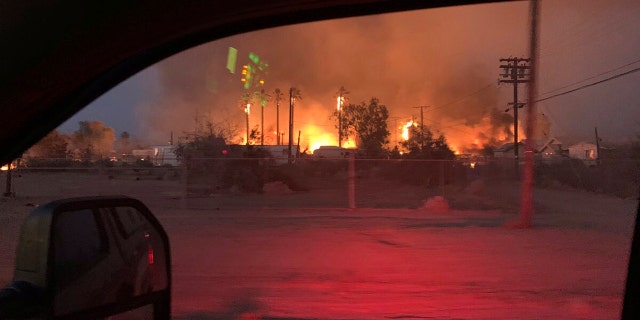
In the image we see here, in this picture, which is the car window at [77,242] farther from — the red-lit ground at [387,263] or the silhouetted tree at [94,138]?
the silhouetted tree at [94,138]

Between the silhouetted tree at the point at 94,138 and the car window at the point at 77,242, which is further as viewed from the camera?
the silhouetted tree at the point at 94,138

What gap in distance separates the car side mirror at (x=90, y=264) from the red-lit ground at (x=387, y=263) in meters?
3.79

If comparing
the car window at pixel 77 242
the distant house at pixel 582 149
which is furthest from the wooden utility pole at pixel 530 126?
the distant house at pixel 582 149

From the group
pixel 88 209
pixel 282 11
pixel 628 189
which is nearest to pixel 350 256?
pixel 282 11

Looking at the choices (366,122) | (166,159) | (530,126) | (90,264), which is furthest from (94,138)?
(90,264)

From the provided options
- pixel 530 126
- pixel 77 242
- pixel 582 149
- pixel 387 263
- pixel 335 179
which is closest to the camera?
pixel 77 242

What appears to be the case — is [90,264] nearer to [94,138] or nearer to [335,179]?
[335,179]

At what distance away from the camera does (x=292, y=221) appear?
18.8m

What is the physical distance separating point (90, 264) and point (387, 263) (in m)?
8.23

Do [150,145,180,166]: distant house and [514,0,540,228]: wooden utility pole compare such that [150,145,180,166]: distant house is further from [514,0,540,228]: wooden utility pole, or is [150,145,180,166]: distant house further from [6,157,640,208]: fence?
[514,0,540,228]: wooden utility pole

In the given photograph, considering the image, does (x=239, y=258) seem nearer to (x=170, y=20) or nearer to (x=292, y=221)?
(x=292, y=221)

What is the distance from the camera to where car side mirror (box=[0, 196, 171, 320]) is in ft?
9.36

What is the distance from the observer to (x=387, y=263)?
11.2m

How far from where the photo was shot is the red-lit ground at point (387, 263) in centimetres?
791
